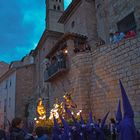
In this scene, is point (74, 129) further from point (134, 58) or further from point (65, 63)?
point (65, 63)

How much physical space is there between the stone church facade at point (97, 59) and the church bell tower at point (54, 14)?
11177 millimetres

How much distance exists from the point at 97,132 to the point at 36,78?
69.6ft

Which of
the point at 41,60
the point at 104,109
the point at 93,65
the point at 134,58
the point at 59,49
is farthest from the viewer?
the point at 41,60

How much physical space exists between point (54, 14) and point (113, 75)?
949 inches

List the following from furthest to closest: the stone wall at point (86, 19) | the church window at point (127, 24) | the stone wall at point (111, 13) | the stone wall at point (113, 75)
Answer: the stone wall at point (86, 19) → the church window at point (127, 24) → the stone wall at point (111, 13) → the stone wall at point (113, 75)

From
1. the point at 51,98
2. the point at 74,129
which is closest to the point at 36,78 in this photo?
the point at 51,98

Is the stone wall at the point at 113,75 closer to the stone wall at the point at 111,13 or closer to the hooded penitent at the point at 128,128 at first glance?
the stone wall at the point at 111,13

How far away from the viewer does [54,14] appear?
31.3m

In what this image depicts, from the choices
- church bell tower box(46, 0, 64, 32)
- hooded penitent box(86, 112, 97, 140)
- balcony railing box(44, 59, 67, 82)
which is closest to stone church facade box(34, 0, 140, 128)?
balcony railing box(44, 59, 67, 82)

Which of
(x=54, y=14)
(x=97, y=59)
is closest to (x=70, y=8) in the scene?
(x=97, y=59)

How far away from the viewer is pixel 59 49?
1488 cm

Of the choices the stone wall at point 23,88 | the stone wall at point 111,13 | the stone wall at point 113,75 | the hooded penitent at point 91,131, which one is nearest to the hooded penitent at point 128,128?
the hooded penitent at point 91,131

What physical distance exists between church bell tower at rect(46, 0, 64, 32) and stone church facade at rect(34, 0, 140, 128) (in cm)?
1118

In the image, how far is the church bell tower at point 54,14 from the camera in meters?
29.3
